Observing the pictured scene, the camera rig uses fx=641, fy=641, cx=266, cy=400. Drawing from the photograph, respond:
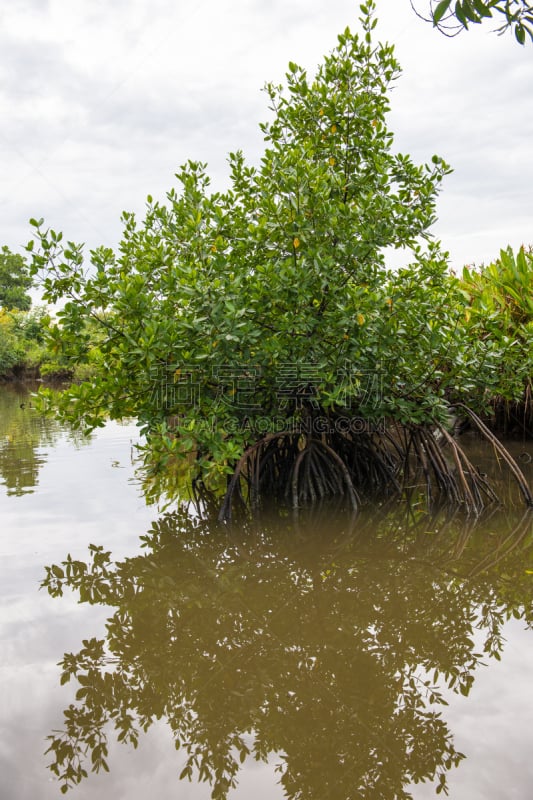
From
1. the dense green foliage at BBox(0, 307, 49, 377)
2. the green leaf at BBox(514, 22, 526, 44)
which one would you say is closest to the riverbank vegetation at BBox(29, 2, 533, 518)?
the green leaf at BBox(514, 22, 526, 44)

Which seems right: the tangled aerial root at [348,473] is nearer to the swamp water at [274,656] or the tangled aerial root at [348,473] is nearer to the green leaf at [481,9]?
the swamp water at [274,656]

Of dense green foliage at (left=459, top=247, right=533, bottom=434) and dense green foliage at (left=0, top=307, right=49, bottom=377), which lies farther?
dense green foliage at (left=0, top=307, right=49, bottom=377)

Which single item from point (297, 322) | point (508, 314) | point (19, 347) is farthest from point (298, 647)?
point (19, 347)

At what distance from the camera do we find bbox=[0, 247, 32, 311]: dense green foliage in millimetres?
44031

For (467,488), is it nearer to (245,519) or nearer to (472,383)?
(472,383)

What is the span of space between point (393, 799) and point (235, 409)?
11.8 ft

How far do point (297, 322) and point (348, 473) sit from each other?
157cm

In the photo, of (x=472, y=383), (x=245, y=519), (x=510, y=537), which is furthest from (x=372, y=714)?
(x=472, y=383)

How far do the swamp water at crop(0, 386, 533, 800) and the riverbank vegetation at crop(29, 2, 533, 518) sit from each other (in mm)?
828

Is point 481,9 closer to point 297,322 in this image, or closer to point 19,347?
point 297,322

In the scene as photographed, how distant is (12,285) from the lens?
45.7m

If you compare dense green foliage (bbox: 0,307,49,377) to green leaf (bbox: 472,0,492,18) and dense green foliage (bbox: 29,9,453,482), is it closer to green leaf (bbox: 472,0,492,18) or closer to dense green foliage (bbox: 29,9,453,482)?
dense green foliage (bbox: 29,9,453,482)

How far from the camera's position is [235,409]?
17.5 feet

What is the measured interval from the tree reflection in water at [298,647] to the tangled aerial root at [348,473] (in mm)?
682
